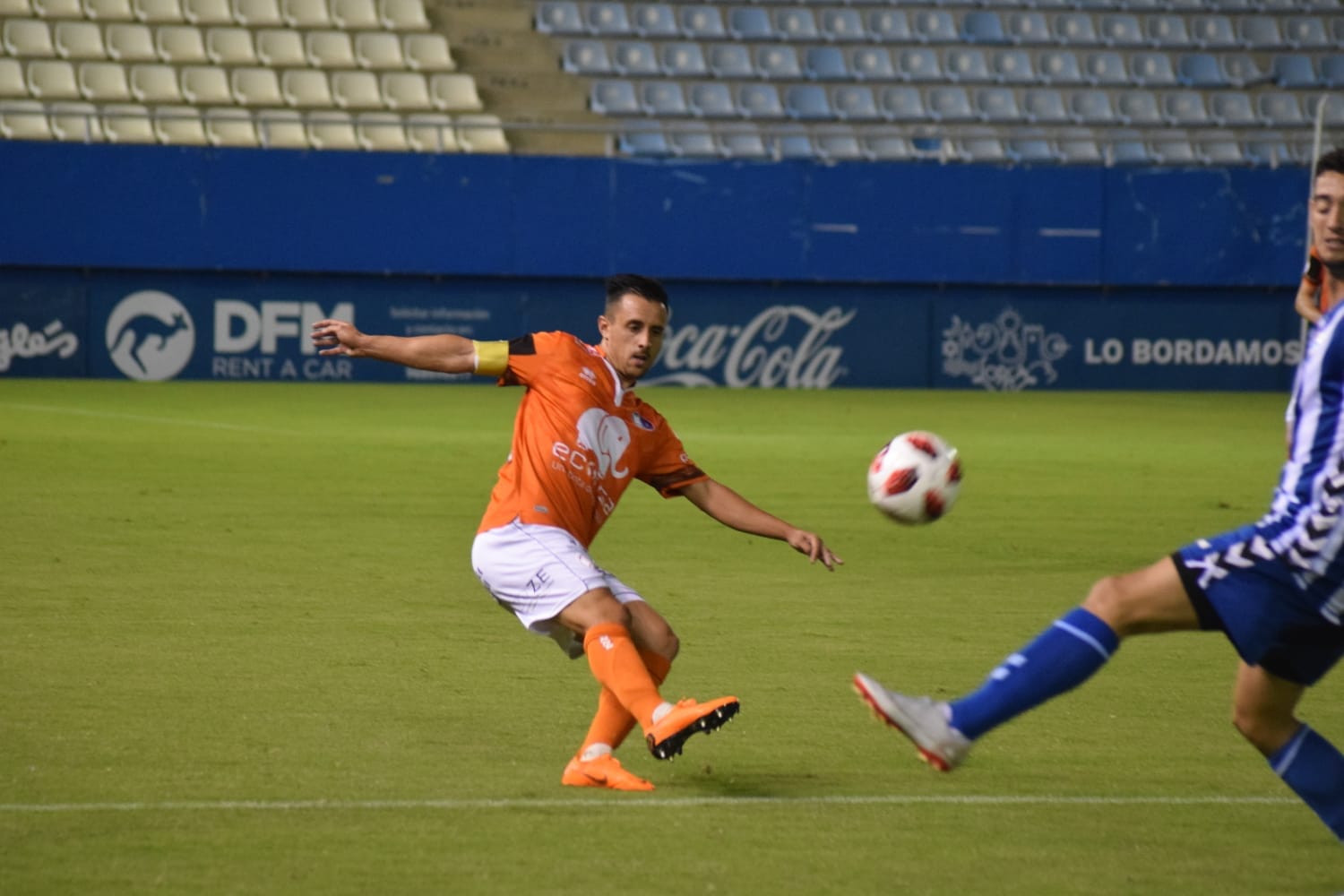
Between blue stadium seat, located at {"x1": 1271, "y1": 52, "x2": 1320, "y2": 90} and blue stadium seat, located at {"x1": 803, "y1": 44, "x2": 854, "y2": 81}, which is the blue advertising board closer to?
blue stadium seat, located at {"x1": 803, "y1": 44, "x2": 854, "y2": 81}

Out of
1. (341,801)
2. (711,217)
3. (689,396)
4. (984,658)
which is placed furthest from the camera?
(711,217)

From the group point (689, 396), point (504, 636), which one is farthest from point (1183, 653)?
point (689, 396)

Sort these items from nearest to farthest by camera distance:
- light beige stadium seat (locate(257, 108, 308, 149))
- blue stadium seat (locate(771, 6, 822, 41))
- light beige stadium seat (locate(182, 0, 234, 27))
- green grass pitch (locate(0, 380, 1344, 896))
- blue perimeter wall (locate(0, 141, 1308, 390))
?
green grass pitch (locate(0, 380, 1344, 896)), blue perimeter wall (locate(0, 141, 1308, 390)), light beige stadium seat (locate(257, 108, 308, 149)), light beige stadium seat (locate(182, 0, 234, 27)), blue stadium seat (locate(771, 6, 822, 41))

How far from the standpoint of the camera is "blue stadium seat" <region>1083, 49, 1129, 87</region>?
107 ft

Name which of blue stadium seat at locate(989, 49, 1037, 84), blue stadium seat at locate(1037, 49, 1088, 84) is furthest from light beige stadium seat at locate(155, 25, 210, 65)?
blue stadium seat at locate(1037, 49, 1088, 84)

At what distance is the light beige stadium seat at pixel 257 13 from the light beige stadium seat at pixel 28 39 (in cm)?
301

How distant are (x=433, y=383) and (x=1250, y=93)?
50.5 ft

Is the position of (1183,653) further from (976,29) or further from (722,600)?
(976,29)

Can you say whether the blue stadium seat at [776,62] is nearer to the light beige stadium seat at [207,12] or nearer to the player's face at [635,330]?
the light beige stadium seat at [207,12]

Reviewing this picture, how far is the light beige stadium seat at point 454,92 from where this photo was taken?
2984cm

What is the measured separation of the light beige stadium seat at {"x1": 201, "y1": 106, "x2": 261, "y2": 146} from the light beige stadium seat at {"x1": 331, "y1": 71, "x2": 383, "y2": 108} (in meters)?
1.55

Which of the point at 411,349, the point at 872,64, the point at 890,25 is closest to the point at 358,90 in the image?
the point at 872,64

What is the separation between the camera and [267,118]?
27.9 metres

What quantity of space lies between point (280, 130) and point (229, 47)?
6.29 ft
